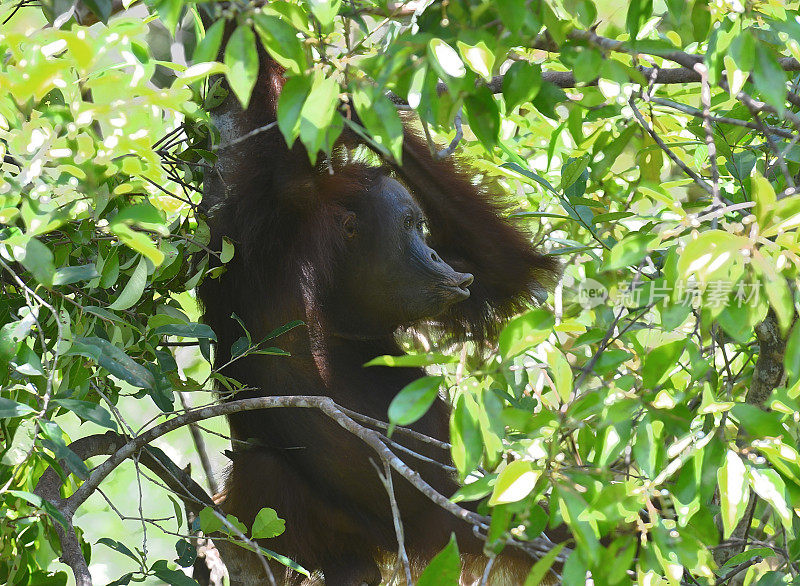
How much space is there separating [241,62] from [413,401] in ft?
1.46

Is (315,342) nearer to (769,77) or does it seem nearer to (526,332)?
(526,332)

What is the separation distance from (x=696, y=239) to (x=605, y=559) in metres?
0.43

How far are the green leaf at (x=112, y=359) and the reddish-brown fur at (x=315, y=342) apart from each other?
57 cm

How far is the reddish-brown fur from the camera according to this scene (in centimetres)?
196

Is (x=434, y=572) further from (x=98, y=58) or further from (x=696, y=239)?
(x=98, y=58)

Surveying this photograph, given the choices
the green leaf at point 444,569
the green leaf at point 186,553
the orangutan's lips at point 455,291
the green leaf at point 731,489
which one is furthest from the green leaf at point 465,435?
the green leaf at point 186,553

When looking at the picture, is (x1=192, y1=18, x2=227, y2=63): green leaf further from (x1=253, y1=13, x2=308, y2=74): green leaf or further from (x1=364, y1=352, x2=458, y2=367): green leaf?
(x1=364, y1=352, x2=458, y2=367): green leaf

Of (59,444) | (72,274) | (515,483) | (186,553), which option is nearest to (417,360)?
(515,483)

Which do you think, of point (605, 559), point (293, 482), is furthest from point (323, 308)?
point (605, 559)

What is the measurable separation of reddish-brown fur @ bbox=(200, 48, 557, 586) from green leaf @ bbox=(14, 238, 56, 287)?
2.89ft

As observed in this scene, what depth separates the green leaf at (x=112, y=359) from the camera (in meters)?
1.31

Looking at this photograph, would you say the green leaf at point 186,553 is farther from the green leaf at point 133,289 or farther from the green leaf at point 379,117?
the green leaf at point 379,117

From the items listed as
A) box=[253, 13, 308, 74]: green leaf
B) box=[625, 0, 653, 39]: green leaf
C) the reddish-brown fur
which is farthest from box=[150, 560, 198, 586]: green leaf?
box=[625, 0, 653, 39]: green leaf

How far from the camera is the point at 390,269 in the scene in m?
2.26
